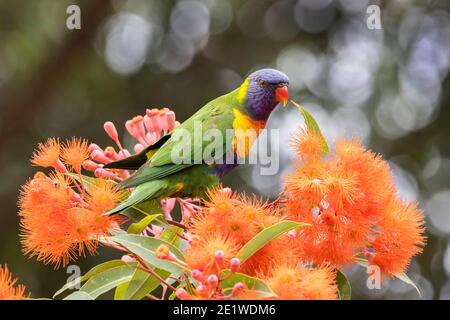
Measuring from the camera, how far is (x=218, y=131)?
2375mm

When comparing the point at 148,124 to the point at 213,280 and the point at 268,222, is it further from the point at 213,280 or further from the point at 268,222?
the point at 213,280

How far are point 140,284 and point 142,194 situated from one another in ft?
1.02

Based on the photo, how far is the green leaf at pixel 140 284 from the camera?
1.69 meters

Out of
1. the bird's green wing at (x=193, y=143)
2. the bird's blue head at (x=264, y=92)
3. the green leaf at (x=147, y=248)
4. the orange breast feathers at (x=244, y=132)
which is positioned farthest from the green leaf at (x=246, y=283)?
the bird's blue head at (x=264, y=92)

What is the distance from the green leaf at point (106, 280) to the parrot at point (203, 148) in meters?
0.19

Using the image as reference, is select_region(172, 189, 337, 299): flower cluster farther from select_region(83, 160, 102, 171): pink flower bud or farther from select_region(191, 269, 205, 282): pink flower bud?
select_region(83, 160, 102, 171): pink flower bud

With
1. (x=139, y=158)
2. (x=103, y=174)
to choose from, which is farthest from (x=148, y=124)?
(x=103, y=174)

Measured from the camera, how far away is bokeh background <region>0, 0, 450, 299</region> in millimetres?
4973

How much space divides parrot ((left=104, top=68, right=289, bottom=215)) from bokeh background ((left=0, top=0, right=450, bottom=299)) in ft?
6.59

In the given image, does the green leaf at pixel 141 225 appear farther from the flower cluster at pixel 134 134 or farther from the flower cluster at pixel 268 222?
the flower cluster at pixel 134 134

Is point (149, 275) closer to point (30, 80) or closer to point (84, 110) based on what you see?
point (30, 80)

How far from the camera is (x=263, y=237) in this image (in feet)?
4.80
